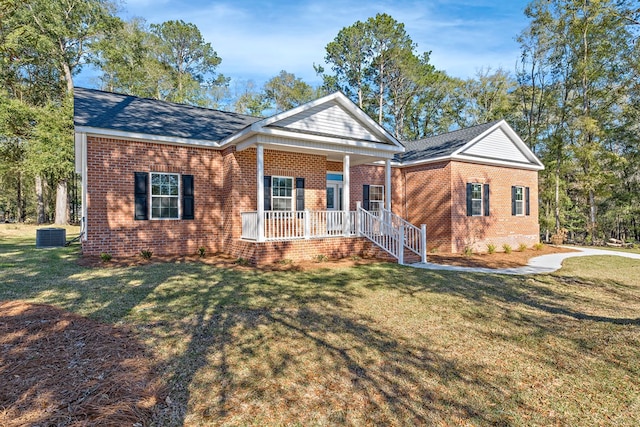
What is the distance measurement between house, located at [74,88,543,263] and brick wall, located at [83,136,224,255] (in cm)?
3

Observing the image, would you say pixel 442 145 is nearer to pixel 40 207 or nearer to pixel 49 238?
pixel 49 238

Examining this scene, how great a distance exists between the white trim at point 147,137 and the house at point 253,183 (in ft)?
0.09

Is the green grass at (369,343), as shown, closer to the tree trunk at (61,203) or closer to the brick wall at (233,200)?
the brick wall at (233,200)

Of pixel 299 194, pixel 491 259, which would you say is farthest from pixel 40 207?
pixel 491 259

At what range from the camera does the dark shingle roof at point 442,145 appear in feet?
47.0

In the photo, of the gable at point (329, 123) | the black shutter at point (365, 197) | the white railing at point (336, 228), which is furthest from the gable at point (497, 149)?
Result: the white railing at point (336, 228)

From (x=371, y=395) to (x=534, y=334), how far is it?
293cm

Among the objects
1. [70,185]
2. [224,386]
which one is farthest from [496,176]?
[70,185]

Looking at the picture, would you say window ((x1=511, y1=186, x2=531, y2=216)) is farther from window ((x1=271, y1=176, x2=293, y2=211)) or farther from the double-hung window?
window ((x1=271, y1=176, x2=293, y2=211))

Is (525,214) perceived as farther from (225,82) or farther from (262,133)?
(225,82)

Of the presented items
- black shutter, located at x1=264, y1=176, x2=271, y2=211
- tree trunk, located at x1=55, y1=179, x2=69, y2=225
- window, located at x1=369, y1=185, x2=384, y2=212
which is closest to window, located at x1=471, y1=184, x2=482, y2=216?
window, located at x1=369, y1=185, x2=384, y2=212

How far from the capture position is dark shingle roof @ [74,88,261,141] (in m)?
10.3

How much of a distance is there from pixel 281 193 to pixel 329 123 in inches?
112

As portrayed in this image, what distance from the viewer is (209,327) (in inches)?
183
